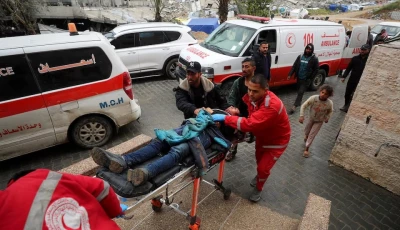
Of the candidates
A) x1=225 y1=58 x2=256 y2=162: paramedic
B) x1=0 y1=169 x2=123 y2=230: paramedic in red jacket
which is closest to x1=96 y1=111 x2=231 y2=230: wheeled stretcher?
x1=0 y1=169 x2=123 y2=230: paramedic in red jacket

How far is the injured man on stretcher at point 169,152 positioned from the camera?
216 cm

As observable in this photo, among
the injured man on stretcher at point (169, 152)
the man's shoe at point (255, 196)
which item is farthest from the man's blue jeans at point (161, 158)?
the man's shoe at point (255, 196)

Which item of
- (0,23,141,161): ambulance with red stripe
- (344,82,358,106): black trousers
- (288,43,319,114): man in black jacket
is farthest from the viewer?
(344,82,358,106): black trousers

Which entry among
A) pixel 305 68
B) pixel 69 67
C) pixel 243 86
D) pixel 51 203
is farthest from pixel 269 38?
pixel 51 203

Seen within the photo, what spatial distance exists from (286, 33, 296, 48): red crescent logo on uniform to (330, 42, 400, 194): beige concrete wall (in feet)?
10.3

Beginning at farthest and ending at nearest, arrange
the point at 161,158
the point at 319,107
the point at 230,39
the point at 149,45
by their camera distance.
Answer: the point at 149,45 → the point at 230,39 → the point at 319,107 → the point at 161,158

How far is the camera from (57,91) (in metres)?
4.00

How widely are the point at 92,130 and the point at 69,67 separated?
1284 mm

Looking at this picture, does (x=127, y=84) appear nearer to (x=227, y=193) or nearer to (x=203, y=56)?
(x=203, y=56)

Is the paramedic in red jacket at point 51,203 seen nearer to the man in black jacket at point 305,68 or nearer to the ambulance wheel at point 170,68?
the man in black jacket at point 305,68

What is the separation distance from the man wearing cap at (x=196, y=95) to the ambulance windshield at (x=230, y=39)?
297cm

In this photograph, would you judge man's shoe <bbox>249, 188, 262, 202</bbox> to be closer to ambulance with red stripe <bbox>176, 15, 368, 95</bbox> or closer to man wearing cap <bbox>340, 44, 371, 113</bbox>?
ambulance with red stripe <bbox>176, 15, 368, 95</bbox>

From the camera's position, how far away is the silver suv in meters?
7.82

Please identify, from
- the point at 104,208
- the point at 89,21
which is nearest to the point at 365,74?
the point at 104,208
